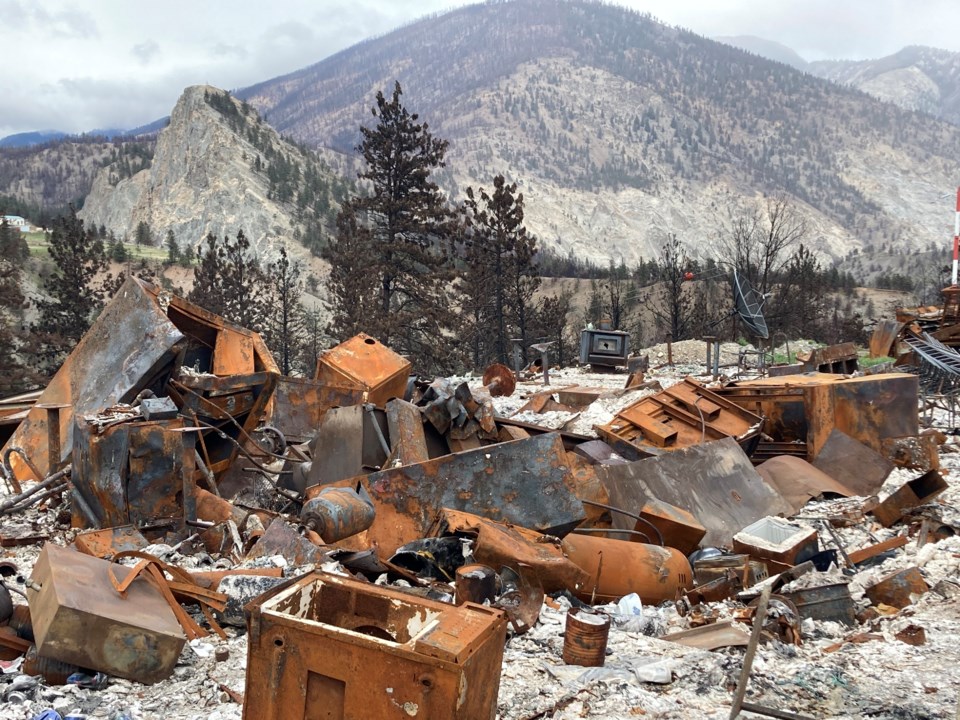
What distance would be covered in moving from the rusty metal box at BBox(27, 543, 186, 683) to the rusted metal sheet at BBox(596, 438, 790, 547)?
317 cm

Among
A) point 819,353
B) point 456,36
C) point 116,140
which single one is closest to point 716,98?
point 456,36

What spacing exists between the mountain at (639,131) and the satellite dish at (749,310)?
2761 inches

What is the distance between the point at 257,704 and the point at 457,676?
67 centimetres

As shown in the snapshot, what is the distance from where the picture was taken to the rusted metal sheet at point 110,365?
21.6 ft

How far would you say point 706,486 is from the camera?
19.5ft

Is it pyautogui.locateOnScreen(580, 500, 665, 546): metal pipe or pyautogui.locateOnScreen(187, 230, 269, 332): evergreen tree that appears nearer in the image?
pyautogui.locateOnScreen(580, 500, 665, 546): metal pipe

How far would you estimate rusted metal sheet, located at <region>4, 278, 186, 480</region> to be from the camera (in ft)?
21.6

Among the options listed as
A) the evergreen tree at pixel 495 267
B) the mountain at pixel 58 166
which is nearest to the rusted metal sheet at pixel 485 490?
the evergreen tree at pixel 495 267

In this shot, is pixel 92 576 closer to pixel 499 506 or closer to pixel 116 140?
pixel 499 506

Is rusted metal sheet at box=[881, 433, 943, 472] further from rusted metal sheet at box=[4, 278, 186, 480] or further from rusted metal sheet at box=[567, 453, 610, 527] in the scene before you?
rusted metal sheet at box=[4, 278, 186, 480]

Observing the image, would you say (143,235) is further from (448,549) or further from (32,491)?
(448,549)

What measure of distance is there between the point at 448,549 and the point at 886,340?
45.4 feet

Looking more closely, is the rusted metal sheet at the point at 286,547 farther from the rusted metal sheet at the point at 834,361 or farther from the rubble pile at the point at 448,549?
the rusted metal sheet at the point at 834,361

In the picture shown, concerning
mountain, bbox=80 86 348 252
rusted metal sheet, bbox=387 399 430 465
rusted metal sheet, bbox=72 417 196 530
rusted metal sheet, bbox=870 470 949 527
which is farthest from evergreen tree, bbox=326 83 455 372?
mountain, bbox=80 86 348 252
